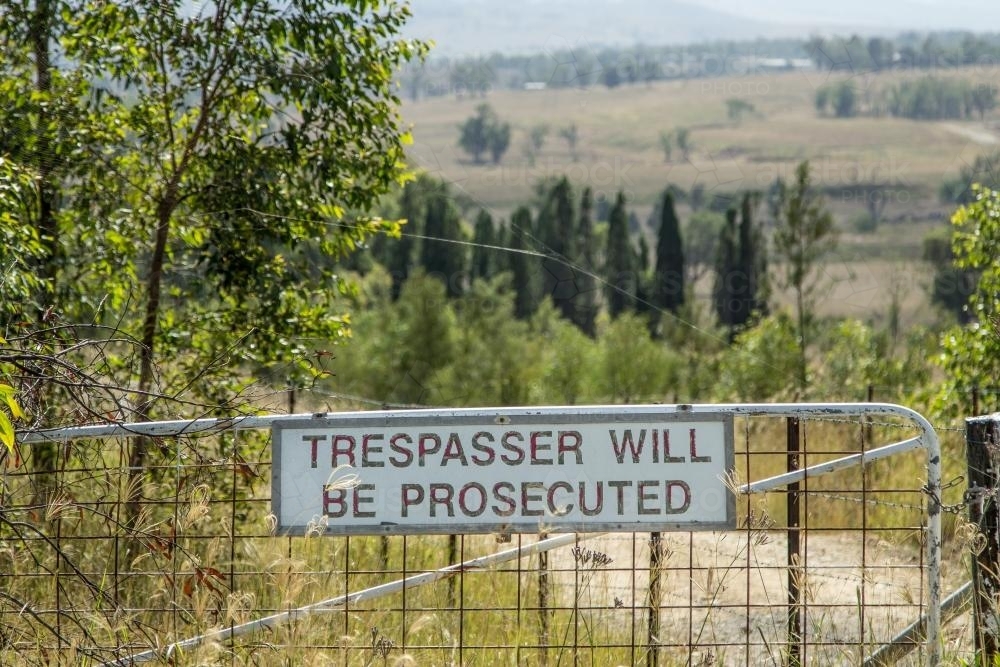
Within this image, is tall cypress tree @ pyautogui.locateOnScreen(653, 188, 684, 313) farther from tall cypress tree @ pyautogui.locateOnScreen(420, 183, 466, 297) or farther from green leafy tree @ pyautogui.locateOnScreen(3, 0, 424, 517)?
green leafy tree @ pyautogui.locateOnScreen(3, 0, 424, 517)

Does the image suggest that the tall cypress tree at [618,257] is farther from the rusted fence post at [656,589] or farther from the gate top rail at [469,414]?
the gate top rail at [469,414]

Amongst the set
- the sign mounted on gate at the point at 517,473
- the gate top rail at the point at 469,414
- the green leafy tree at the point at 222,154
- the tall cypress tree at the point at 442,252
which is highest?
the green leafy tree at the point at 222,154

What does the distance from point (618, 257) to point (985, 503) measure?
90591 mm

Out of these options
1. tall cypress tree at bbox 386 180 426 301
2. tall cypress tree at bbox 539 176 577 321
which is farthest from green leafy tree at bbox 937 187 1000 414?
tall cypress tree at bbox 539 176 577 321

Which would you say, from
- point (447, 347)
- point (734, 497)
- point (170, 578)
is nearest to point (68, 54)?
point (170, 578)

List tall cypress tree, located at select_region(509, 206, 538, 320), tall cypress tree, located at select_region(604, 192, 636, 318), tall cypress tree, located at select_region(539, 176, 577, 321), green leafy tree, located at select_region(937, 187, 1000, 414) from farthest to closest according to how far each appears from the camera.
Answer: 1. tall cypress tree, located at select_region(604, 192, 636, 318)
2. tall cypress tree, located at select_region(539, 176, 577, 321)
3. tall cypress tree, located at select_region(509, 206, 538, 320)
4. green leafy tree, located at select_region(937, 187, 1000, 414)

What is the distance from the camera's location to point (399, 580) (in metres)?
5.68

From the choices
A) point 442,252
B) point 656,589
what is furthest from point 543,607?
point 442,252

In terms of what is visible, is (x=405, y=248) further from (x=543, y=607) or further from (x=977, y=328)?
(x=543, y=607)

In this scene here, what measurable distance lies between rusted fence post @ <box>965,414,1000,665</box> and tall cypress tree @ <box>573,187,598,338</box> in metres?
80.7

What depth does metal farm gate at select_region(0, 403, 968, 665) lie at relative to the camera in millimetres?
4777

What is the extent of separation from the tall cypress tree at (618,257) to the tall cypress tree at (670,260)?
115 inches

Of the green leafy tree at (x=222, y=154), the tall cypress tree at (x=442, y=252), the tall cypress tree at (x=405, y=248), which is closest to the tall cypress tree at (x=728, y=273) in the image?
the tall cypress tree at (x=442, y=252)

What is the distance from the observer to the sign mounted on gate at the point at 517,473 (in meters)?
5.11
